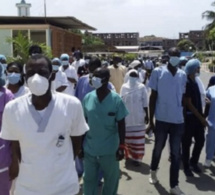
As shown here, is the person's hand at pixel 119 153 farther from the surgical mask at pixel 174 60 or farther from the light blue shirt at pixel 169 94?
the surgical mask at pixel 174 60

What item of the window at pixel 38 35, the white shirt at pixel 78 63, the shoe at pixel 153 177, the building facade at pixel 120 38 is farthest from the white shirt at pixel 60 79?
the building facade at pixel 120 38

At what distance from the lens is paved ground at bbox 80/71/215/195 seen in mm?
5952

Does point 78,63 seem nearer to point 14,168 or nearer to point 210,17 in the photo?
point 14,168

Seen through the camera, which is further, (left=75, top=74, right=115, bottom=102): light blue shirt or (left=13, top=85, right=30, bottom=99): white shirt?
(left=75, top=74, right=115, bottom=102): light blue shirt

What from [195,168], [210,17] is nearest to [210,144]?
[195,168]

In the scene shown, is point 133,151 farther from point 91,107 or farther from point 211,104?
A: point 91,107

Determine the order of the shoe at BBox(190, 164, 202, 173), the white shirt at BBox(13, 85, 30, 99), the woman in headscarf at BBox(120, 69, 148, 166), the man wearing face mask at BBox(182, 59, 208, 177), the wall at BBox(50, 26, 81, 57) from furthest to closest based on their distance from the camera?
1. the wall at BBox(50, 26, 81, 57)
2. the woman in headscarf at BBox(120, 69, 148, 166)
3. the shoe at BBox(190, 164, 202, 173)
4. the man wearing face mask at BBox(182, 59, 208, 177)
5. the white shirt at BBox(13, 85, 30, 99)

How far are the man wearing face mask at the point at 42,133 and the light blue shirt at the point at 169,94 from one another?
9.23 ft

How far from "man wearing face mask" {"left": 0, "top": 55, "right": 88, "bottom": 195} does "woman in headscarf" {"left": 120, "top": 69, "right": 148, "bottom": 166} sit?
4.50m

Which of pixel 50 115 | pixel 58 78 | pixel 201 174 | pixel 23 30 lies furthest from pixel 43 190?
pixel 23 30

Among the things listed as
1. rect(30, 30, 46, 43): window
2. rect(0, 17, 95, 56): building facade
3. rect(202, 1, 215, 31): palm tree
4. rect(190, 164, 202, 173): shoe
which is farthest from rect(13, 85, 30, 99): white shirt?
rect(202, 1, 215, 31): palm tree

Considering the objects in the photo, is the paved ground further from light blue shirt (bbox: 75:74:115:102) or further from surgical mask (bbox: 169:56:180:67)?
surgical mask (bbox: 169:56:180:67)

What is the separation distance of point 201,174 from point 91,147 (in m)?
2.64

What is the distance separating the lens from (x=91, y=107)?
465 centimetres
